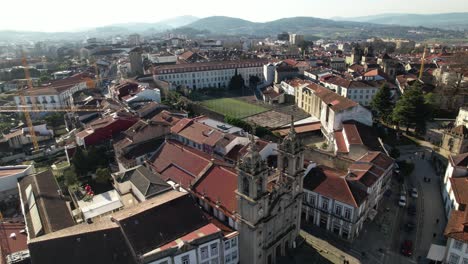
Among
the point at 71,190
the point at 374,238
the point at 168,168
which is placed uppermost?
the point at 168,168

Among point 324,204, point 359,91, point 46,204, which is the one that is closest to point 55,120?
point 46,204

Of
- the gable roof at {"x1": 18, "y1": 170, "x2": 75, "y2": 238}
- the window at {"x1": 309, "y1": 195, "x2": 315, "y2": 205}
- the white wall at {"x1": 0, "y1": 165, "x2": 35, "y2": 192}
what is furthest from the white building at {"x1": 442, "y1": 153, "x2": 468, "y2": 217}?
the white wall at {"x1": 0, "y1": 165, "x2": 35, "y2": 192}

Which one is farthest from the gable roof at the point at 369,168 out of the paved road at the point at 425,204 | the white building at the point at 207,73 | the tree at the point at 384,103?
the white building at the point at 207,73

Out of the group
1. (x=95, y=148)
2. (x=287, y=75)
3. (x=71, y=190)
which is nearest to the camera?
(x=71, y=190)

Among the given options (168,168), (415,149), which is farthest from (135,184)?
(415,149)

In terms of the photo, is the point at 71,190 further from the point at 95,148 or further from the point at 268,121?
the point at 268,121

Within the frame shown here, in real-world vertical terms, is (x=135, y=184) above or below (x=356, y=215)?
above

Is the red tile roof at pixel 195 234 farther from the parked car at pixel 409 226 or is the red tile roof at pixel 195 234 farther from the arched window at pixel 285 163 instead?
the parked car at pixel 409 226
